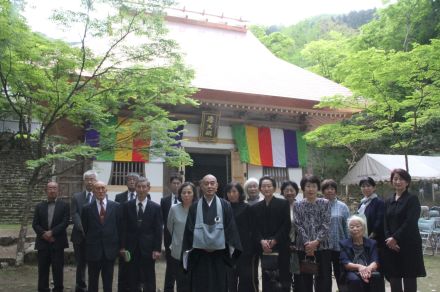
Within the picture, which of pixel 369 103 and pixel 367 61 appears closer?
pixel 367 61

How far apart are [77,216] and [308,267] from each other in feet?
10.2

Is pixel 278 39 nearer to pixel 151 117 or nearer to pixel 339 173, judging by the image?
pixel 339 173

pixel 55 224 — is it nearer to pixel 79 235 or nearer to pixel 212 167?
pixel 79 235

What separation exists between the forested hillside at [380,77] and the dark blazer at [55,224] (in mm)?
6802

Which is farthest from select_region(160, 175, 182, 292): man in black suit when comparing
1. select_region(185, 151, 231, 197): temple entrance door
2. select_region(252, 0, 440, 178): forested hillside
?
select_region(252, 0, 440, 178): forested hillside

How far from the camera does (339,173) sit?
59.4ft

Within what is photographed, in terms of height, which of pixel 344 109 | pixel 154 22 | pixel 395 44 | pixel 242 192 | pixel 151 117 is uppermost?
pixel 395 44

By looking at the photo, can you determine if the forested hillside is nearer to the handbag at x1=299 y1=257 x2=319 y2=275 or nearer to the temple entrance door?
the temple entrance door

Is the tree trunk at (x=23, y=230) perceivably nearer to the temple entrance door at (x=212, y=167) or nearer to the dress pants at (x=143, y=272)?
the dress pants at (x=143, y=272)

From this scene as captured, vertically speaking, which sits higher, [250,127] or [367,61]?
[367,61]

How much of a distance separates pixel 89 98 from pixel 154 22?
1686 mm

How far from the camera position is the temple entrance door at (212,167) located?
11086mm

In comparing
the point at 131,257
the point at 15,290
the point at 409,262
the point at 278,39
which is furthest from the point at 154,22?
the point at 278,39

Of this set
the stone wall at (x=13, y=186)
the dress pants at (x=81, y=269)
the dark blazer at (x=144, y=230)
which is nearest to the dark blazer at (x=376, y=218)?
the dark blazer at (x=144, y=230)
